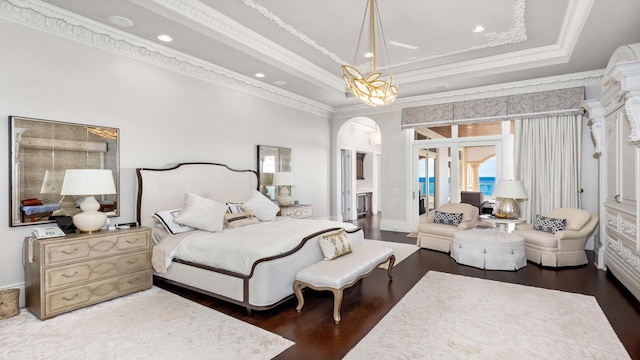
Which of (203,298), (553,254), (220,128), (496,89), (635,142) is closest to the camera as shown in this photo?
(635,142)

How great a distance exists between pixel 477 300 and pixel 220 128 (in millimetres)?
4361

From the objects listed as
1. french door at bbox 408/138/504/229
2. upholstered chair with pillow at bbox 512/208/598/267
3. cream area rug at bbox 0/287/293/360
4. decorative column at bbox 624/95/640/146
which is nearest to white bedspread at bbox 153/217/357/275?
cream area rug at bbox 0/287/293/360

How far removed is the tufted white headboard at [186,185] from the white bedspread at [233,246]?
71 centimetres

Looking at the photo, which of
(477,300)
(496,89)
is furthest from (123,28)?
(496,89)

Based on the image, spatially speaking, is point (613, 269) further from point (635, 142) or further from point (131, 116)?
point (131, 116)

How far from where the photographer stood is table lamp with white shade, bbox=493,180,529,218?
533 centimetres

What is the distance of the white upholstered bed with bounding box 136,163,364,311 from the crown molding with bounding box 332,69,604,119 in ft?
12.6

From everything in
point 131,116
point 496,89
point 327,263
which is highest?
point 496,89

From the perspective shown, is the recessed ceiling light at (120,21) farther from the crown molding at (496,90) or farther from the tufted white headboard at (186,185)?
the crown molding at (496,90)

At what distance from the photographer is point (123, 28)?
3.72 metres

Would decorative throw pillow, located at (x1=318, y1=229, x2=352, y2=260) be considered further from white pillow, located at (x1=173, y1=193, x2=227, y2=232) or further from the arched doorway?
the arched doorway

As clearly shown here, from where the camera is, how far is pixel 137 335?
2619 millimetres

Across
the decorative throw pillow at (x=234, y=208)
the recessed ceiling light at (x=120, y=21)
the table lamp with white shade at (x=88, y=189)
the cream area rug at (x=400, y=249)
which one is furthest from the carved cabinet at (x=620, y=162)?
the table lamp with white shade at (x=88, y=189)

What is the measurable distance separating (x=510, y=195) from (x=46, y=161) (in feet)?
21.0
